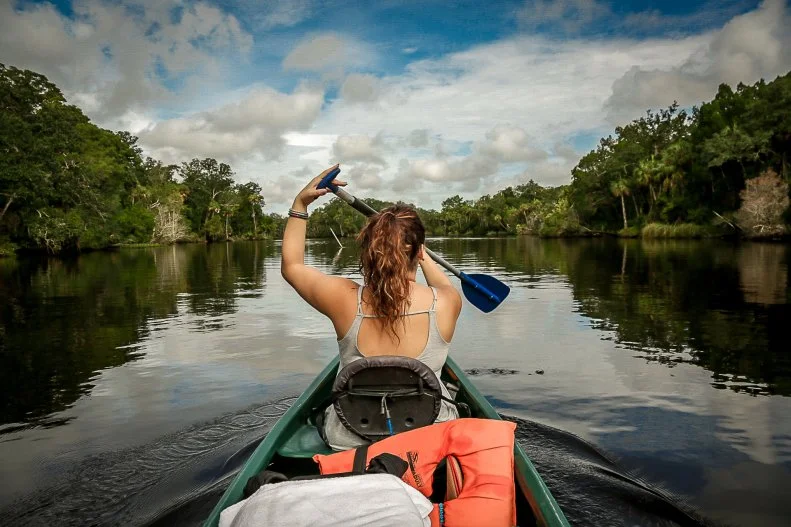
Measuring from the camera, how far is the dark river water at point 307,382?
4.00 meters

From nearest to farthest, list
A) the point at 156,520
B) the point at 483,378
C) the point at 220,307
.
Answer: the point at 156,520
the point at 483,378
the point at 220,307

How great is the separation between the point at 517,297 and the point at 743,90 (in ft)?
170

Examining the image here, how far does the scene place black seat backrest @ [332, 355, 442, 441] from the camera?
2.62 meters

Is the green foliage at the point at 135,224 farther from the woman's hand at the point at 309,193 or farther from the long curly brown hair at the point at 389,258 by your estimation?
the long curly brown hair at the point at 389,258

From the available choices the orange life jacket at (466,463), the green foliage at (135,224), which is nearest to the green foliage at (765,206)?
the orange life jacket at (466,463)

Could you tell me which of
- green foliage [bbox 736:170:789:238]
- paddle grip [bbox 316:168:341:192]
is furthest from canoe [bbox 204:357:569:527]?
green foliage [bbox 736:170:789:238]

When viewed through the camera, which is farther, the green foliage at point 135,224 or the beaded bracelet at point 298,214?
the green foliage at point 135,224

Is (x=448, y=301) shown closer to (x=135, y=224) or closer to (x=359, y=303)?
(x=359, y=303)

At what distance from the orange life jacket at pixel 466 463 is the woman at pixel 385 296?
451 millimetres

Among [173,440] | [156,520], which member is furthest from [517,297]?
[156,520]

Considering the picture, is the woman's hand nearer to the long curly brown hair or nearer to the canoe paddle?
the long curly brown hair

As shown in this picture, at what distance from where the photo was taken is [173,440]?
488 cm

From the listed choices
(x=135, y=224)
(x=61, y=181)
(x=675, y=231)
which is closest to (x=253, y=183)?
(x=135, y=224)

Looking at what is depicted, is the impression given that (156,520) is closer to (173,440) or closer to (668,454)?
(173,440)
